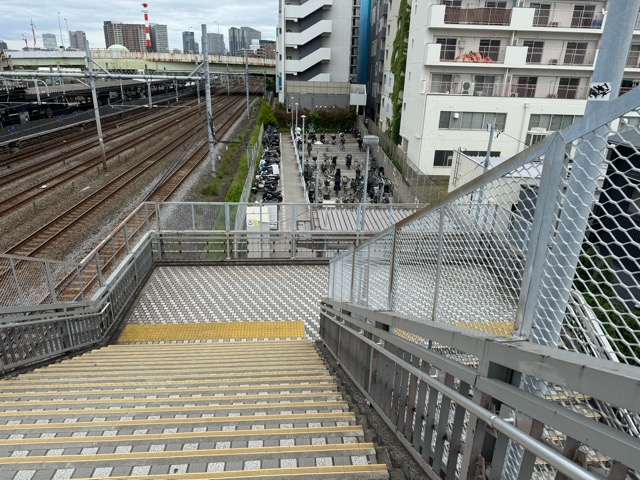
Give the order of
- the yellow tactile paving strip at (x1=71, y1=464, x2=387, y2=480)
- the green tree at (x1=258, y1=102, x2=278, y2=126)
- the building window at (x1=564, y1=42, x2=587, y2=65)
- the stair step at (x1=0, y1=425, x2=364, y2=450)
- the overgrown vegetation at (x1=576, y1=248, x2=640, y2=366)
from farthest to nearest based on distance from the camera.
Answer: the green tree at (x1=258, y1=102, x2=278, y2=126) < the building window at (x1=564, y1=42, x2=587, y2=65) < the stair step at (x1=0, y1=425, x2=364, y2=450) < the yellow tactile paving strip at (x1=71, y1=464, x2=387, y2=480) < the overgrown vegetation at (x1=576, y1=248, x2=640, y2=366)

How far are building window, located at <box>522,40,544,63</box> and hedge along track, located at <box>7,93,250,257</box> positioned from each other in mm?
19754

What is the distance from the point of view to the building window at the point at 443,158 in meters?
22.1

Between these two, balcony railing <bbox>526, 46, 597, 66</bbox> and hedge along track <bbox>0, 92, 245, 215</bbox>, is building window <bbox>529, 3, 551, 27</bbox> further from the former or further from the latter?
hedge along track <bbox>0, 92, 245, 215</bbox>

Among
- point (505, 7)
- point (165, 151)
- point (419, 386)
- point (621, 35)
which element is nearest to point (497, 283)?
point (419, 386)

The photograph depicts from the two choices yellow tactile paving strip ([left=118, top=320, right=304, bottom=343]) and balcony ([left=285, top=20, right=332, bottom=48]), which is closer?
yellow tactile paving strip ([left=118, top=320, right=304, bottom=343])

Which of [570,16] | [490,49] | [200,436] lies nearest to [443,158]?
[490,49]

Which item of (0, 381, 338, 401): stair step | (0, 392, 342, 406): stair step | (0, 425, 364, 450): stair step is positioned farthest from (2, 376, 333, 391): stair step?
(0, 425, 364, 450): stair step

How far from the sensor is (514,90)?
21.4 metres

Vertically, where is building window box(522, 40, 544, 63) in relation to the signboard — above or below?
above

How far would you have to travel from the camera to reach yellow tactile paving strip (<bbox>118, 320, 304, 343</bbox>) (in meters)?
7.40

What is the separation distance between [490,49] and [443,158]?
5.78 m

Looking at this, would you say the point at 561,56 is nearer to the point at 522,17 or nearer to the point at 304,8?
the point at 522,17

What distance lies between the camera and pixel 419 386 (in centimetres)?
251

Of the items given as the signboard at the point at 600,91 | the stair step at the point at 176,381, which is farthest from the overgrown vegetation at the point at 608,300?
the stair step at the point at 176,381
